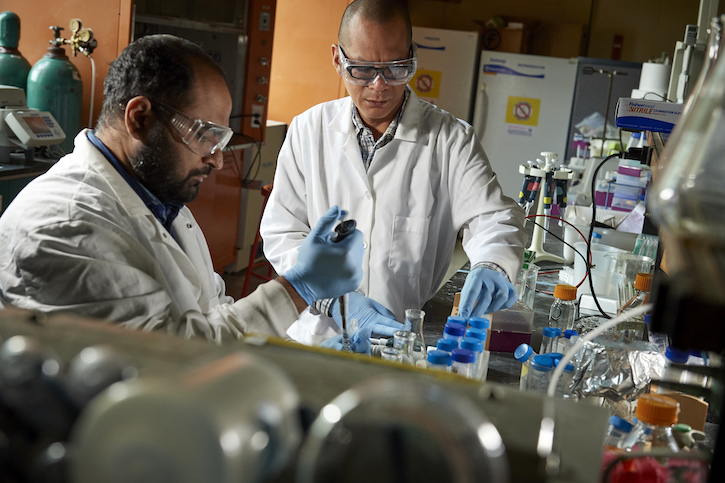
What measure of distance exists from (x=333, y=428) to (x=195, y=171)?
111cm

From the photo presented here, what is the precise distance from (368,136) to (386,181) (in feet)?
0.61

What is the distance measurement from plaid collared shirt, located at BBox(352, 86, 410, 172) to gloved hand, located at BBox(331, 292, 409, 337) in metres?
0.53

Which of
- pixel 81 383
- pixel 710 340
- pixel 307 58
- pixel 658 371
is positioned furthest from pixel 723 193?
pixel 307 58

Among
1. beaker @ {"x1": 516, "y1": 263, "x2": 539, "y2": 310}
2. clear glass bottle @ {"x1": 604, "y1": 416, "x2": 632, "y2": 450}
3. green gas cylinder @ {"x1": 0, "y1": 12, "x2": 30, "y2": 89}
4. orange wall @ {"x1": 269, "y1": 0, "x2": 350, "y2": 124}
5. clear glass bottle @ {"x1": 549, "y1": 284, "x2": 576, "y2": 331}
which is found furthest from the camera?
orange wall @ {"x1": 269, "y1": 0, "x2": 350, "y2": 124}

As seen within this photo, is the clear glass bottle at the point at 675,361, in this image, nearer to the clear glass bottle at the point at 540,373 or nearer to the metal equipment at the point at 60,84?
the clear glass bottle at the point at 540,373

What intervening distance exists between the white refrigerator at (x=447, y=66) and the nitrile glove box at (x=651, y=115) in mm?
4685

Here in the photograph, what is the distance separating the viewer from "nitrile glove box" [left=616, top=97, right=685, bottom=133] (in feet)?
6.57

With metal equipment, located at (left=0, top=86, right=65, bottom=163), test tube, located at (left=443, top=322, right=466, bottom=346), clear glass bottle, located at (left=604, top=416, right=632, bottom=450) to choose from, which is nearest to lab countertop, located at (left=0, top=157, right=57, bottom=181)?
metal equipment, located at (left=0, top=86, right=65, bottom=163)

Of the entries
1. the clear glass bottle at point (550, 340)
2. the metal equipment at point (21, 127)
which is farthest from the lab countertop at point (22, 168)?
the clear glass bottle at point (550, 340)

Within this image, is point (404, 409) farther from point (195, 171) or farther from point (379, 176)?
point (379, 176)

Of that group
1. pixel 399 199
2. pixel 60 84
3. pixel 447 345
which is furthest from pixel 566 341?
pixel 60 84

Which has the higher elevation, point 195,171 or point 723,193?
point 723,193

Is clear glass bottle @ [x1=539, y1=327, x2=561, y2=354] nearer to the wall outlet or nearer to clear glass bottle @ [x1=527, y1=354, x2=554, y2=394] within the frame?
clear glass bottle @ [x1=527, y1=354, x2=554, y2=394]

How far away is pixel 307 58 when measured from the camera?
18.8 feet
